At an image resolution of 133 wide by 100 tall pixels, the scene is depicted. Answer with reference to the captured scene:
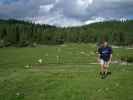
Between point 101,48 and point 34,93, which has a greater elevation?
point 101,48

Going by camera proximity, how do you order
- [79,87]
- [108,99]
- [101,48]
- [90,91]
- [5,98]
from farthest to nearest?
[101,48], [79,87], [90,91], [5,98], [108,99]

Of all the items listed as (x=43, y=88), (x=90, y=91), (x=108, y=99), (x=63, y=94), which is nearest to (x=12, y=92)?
(x=43, y=88)

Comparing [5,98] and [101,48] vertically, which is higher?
[101,48]

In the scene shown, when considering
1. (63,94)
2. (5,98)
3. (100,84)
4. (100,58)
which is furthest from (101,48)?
(5,98)

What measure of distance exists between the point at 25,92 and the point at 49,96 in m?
2.29

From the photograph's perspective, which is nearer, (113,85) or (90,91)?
(90,91)

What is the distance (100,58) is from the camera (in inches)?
1051

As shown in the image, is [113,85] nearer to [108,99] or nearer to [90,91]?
[90,91]

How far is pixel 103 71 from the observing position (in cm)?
2670

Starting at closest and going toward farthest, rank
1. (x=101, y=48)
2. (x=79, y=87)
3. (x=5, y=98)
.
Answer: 1. (x=5, y=98)
2. (x=79, y=87)
3. (x=101, y=48)

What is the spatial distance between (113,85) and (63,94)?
4.23 meters

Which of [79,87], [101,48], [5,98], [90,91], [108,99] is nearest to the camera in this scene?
[108,99]

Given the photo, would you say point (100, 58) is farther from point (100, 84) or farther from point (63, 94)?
point (63, 94)

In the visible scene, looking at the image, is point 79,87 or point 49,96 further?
point 79,87
